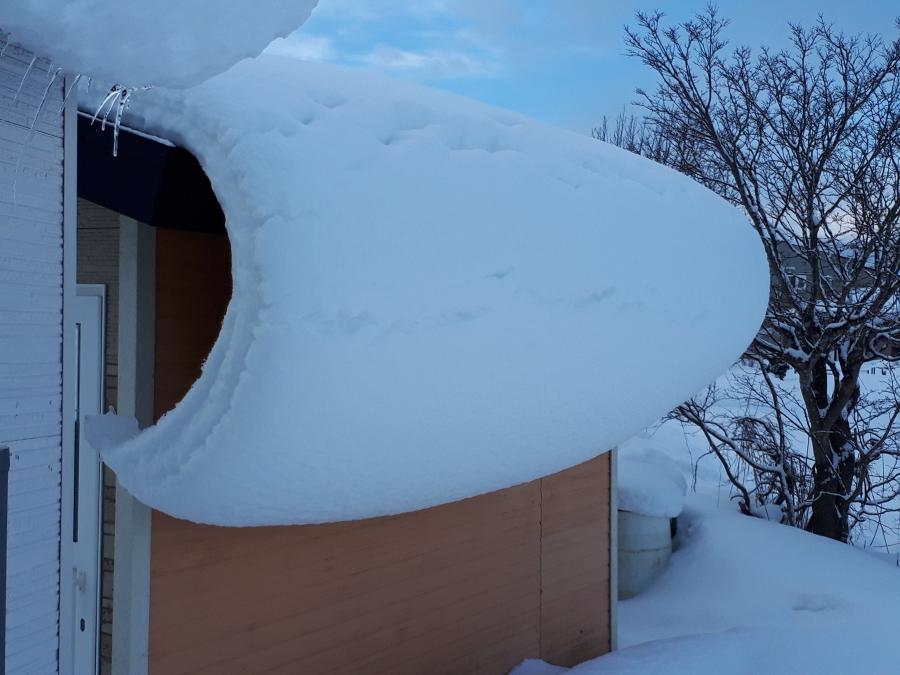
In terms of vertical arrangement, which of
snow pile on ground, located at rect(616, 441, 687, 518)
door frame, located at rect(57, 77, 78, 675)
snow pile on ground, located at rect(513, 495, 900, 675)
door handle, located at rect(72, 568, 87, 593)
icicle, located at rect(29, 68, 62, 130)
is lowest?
snow pile on ground, located at rect(513, 495, 900, 675)

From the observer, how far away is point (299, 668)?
3746mm

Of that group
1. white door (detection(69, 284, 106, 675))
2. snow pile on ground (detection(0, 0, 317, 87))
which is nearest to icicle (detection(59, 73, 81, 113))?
snow pile on ground (detection(0, 0, 317, 87))

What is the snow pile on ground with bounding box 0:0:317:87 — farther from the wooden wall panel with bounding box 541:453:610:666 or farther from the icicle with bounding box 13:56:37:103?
the wooden wall panel with bounding box 541:453:610:666

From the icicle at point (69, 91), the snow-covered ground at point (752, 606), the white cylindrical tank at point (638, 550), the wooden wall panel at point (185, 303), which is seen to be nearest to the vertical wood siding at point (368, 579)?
the wooden wall panel at point (185, 303)

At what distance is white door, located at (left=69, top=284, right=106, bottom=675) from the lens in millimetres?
3418

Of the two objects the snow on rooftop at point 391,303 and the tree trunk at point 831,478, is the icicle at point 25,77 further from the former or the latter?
the tree trunk at point 831,478

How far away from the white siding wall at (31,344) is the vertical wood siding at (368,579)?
1.05m

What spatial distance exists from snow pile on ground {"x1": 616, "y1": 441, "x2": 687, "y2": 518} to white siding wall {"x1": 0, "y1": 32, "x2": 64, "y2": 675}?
21.8 feet

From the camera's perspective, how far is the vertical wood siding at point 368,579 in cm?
335

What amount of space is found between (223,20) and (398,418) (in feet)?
4.19

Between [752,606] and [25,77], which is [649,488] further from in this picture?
[25,77]

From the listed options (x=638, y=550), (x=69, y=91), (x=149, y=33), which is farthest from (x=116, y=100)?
(x=638, y=550)

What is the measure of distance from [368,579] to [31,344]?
2.33 meters

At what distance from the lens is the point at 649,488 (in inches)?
330
